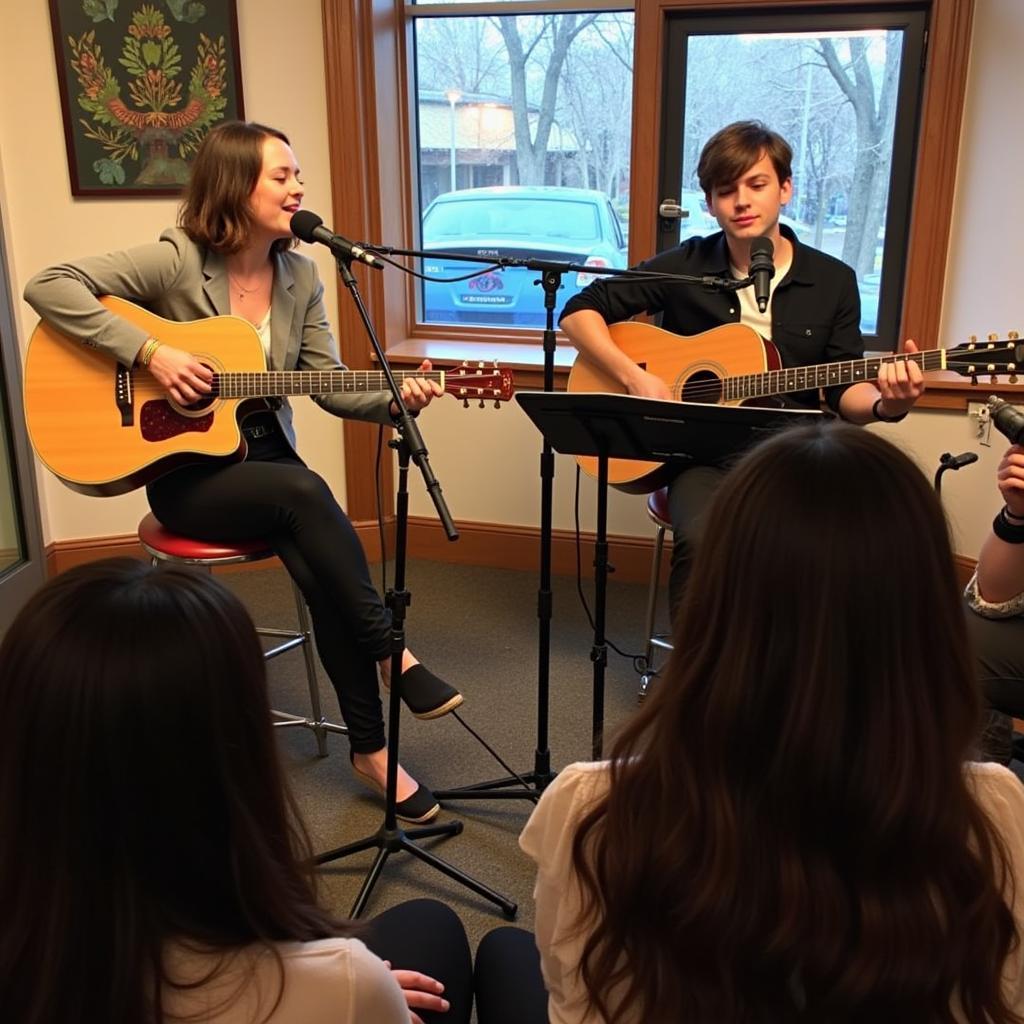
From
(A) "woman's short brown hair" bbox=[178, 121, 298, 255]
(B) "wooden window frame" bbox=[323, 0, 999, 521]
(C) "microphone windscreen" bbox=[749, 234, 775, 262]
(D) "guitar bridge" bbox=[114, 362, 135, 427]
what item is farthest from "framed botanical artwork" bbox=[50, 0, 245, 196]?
(C) "microphone windscreen" bbox=[749, 234, 775, 262]

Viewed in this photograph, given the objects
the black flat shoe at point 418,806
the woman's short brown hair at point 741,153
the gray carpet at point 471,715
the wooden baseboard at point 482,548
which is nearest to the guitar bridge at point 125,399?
the gray carpet at point 471,715

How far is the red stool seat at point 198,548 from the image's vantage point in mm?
1935

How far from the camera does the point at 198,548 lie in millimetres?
1951

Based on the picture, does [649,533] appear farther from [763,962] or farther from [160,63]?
[763,962]

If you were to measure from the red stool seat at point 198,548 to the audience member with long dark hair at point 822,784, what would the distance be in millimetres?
1329

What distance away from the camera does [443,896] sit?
185cm

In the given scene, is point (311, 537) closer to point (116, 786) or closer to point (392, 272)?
point (116, 786)

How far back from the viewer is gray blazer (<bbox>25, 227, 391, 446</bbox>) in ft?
6.49

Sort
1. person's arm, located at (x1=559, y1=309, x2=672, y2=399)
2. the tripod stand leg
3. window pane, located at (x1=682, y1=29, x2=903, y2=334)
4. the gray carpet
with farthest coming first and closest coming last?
window pane, located at (x1=682, y1=29, x2=903, y2=334)
person's arm, located at (x1=559, y1=309, x2=672, y2=399)
the gray carpet
the tripod stand leg

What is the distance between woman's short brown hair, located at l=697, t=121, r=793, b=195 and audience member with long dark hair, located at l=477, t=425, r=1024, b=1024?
5.38ft

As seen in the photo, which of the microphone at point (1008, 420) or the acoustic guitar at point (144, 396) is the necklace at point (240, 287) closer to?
the acoustic guitar at point (144, 396)

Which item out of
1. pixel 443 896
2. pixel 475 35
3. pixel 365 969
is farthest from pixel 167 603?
pixel 475 35

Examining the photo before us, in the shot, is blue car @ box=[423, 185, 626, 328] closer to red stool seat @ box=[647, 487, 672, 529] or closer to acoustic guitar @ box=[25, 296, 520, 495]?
red stool seat @ box=[647, 487, 672, 529]

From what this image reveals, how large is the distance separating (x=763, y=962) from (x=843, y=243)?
271 centimetres
